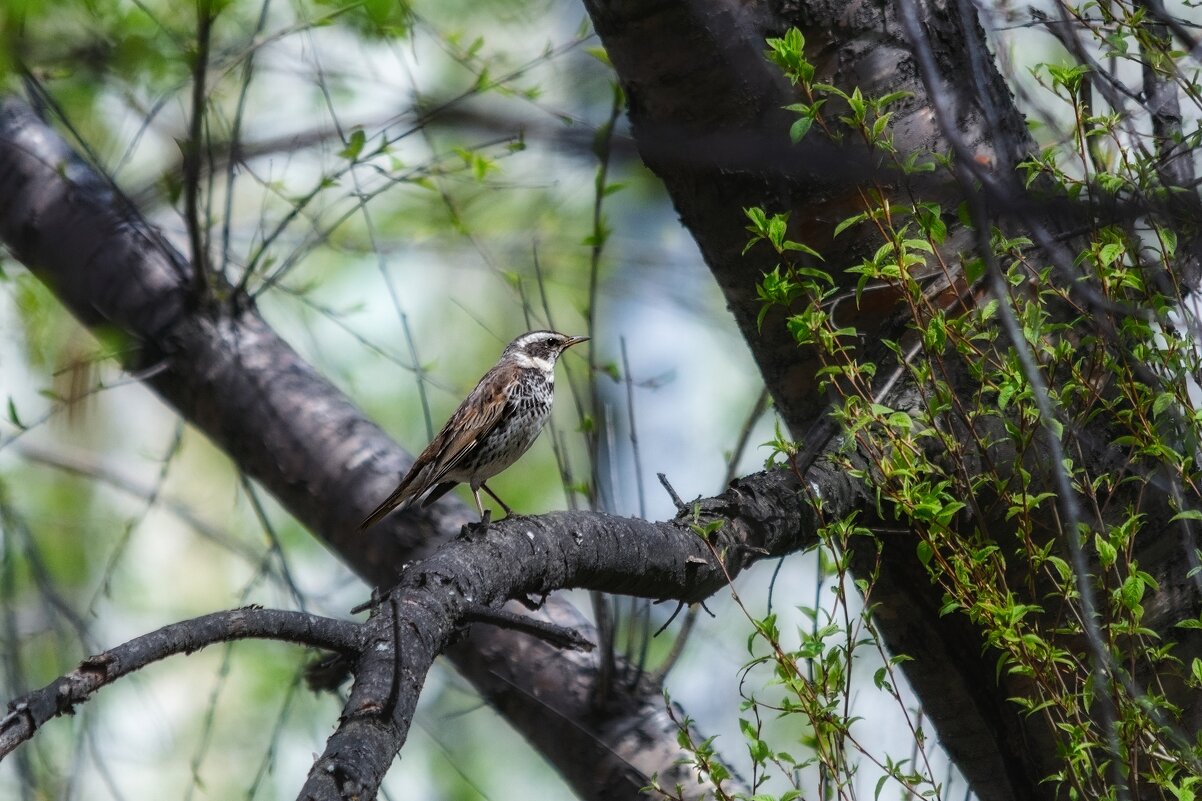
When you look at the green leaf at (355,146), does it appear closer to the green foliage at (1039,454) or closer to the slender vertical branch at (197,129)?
the slender vertical branch at (197,129)

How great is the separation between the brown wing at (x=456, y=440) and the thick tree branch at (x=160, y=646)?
199cm

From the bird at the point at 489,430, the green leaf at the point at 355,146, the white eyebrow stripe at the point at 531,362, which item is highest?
the white eyebrow stripe at the point at 531,362

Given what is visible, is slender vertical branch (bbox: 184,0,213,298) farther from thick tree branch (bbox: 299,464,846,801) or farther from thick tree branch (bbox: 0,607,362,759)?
thick tree branch (bbox: 0,607,362,759)

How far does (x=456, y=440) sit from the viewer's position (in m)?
4.41

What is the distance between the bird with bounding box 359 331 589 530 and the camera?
4047 millimetres

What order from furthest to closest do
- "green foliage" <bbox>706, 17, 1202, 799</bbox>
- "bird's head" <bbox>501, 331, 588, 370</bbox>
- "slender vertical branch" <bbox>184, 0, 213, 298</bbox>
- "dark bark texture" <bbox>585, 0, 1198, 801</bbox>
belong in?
1. "bird's head" <bbox>501, 331, 588, 370</bbox>
2. "slender vertical branch" <bbox>184, 0, 213, 298</bbox>
3. "dark bark texture" <bbox>585, 0, 1198, 801</bbox>
4. "green foliage" <bbox>706, 17, 1202, 799</bbox>

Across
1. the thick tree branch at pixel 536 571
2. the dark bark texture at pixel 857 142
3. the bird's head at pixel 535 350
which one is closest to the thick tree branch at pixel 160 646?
the thick tree branch at pixel 536 571

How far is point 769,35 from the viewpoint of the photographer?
3203mm

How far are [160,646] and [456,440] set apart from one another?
270 cm

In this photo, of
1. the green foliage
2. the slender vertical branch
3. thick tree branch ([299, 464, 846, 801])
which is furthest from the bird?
the green foliage

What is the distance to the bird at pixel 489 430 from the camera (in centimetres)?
405

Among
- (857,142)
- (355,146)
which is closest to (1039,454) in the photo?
(857,142)

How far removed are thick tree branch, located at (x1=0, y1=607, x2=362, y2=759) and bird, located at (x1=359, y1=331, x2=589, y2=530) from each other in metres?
2.04

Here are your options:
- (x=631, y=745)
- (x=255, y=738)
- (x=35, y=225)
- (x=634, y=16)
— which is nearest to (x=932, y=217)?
(x=634, y=16)
